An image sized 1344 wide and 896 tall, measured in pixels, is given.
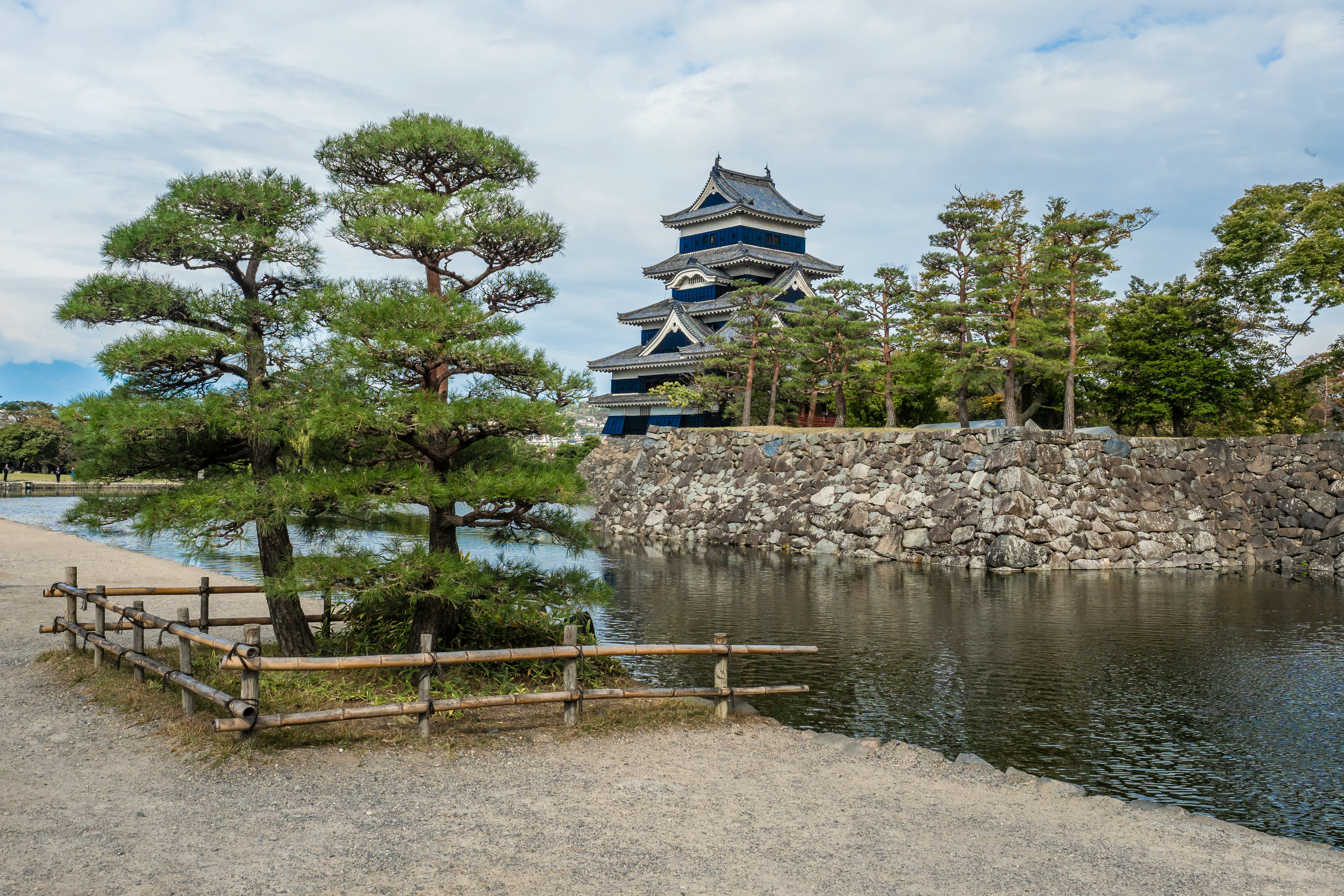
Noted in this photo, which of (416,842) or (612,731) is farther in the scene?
(612,731)

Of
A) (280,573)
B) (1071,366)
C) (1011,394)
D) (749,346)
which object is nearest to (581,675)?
(280,573)

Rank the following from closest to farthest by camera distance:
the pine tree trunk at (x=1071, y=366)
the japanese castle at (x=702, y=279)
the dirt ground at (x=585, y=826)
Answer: the dirt ground at (x=585, y=826) → the pine tree trunk at (x=1071, y=366) → the japanese castle at (x=702, y=279)

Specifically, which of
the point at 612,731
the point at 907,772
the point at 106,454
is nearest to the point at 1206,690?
the point at 907,772

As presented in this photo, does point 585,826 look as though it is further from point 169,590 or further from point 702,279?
point 702,279

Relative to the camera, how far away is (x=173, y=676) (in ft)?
22.7

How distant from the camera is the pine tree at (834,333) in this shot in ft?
88.9

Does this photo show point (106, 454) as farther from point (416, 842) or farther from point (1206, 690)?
point (1206, 690)

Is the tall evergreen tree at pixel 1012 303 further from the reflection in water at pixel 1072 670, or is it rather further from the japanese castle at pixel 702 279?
the japanese castle at pixel 702 279

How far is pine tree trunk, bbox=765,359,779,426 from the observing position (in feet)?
96.2

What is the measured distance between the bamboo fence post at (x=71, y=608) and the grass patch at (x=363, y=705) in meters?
0.18

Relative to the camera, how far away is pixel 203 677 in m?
7.92

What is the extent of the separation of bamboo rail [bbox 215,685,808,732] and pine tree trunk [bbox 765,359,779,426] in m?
21.7

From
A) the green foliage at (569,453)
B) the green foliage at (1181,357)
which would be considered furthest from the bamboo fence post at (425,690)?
the green foliage at (1181,357)

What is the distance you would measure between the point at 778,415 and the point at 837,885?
27.1 metres
